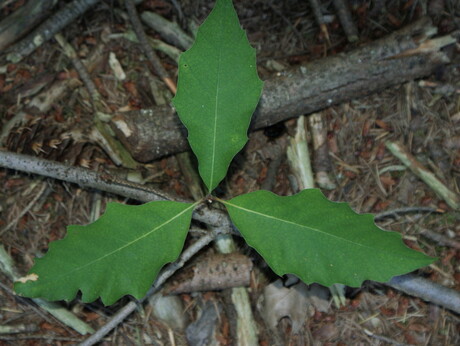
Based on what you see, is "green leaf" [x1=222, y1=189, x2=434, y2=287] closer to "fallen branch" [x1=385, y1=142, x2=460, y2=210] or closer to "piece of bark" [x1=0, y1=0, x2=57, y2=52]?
"fallen branch" [x1=385, y1=142, x2=460, y2=210]

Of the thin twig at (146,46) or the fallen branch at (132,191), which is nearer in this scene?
the fallen branch at (132,191)

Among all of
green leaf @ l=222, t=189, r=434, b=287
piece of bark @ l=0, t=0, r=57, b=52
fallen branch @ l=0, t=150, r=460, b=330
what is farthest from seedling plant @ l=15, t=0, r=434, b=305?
piece of bark @ l=0, t=0, r=57, b=52

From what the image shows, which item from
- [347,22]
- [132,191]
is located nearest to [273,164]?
[132,191]

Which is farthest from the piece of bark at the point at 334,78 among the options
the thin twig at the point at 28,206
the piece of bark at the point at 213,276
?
the piece of bark at the point at 213,276

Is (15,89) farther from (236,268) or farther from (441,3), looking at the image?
(441,3)

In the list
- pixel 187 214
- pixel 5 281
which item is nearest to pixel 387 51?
pixel 187 214

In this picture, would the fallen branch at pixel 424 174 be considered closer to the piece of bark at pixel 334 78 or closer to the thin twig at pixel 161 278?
the piece of bark at pixel 334 78

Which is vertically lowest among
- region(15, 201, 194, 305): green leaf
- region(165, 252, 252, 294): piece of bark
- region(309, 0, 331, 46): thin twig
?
region(165, 252, 252, 294): piece of bark
